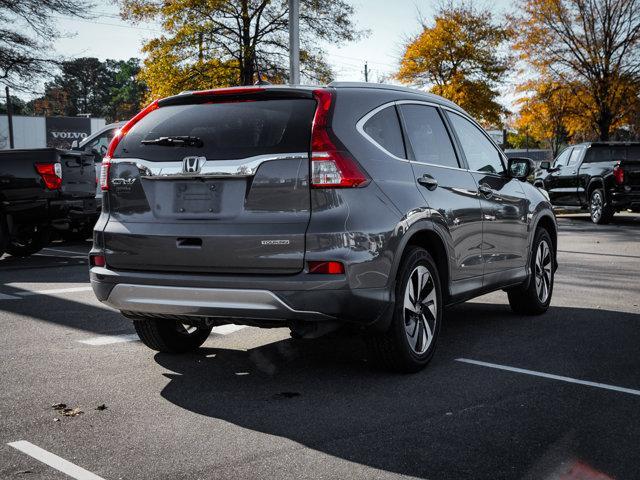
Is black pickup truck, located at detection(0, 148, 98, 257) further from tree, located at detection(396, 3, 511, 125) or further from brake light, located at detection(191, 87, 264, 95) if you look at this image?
tree, located at detection(396, 3, 511, 125)

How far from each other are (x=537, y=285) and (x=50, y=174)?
7.03 metres

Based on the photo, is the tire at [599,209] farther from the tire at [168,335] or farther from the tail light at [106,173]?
the tail light at [106,173]

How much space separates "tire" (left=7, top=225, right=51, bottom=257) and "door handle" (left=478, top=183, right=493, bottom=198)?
7.50 meters

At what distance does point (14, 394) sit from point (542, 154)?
93.5m

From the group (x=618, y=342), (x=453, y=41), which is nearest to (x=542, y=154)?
(x=453, y=41)

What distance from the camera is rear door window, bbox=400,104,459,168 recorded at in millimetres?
5633

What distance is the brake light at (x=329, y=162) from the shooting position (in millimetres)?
4668

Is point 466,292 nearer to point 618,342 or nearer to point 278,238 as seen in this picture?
point 618,342

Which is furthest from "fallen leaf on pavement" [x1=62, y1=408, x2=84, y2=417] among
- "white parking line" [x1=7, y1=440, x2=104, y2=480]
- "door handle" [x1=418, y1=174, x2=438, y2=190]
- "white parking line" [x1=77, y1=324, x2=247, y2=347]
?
"door handle" [x1=418, y1=174, x2=438, y2=190]

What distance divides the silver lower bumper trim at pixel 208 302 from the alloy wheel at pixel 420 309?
0.82 meters

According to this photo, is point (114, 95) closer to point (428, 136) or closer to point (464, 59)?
point (464, 59)

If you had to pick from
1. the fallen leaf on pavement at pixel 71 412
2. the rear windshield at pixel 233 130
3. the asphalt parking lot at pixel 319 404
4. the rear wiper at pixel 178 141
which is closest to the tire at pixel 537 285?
the asphalt parking lot at pixel 319 404

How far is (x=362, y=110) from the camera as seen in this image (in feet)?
16.8

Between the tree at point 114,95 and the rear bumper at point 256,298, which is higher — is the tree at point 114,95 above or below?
above
